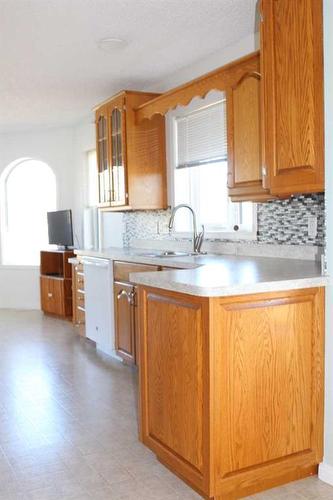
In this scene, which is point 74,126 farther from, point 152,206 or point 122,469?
point 122,469

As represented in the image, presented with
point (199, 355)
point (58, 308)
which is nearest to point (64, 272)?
point (58, 308)

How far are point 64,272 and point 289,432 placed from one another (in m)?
4.49

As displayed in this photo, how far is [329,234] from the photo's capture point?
222 centimetres

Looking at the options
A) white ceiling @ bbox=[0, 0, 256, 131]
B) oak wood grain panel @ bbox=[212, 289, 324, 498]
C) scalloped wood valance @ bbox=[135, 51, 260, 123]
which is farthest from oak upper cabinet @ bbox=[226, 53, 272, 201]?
oak wood grain panel @ bbox=[212, 289, 324, 498]

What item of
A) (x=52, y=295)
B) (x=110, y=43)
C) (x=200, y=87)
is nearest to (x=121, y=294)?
(x=200, y=87)

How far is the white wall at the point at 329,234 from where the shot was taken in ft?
7.04

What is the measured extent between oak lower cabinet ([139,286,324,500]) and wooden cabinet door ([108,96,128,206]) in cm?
250

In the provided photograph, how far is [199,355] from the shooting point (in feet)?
6.78

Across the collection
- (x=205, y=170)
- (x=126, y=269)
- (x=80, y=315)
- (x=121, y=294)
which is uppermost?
(x=205, y=170)

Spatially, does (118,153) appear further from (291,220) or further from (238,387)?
(238,387)

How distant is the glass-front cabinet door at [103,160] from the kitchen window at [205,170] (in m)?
0.71

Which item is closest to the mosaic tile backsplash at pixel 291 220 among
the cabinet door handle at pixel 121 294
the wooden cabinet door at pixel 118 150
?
the cabinet door handle at pixel 121 294

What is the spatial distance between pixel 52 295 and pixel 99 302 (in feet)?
7.07

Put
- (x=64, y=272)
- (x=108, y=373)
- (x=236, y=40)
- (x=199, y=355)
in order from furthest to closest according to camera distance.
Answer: (x=64, y=272) → (x=108, y=373) → (x=236, y=40) → (x=199, y=355)
